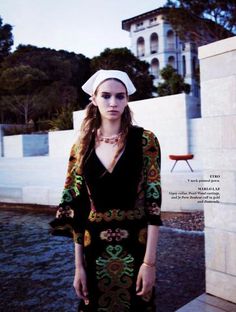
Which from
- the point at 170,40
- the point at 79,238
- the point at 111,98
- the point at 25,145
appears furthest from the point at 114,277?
the point at 170,40

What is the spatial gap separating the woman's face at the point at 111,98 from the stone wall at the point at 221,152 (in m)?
1.21

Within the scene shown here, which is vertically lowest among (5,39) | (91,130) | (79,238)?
(79,238)

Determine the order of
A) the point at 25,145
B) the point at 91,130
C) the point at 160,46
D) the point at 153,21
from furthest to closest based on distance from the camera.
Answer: the point at 153,21
the point at 160,46
the point at 25,145
the point at 91,130

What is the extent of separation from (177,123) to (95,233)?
966 cm

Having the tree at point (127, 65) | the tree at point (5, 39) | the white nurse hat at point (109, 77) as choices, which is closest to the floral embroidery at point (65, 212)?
the white nurse hat at point (109, 77)

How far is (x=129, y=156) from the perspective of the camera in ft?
5.13

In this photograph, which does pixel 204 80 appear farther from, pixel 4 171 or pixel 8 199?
pixel 4 171

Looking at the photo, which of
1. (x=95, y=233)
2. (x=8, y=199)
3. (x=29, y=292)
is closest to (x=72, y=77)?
(x=8, y=199)

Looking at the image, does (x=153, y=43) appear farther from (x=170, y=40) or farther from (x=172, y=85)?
(x=172, y=85)

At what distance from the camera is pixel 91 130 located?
1.70 meters

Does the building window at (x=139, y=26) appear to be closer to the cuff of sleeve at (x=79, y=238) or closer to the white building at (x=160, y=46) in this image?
the white building at (x=160, y=46)

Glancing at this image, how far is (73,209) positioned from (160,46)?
3955 centimetres

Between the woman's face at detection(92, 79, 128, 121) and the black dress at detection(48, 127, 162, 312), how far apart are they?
0.57 ft

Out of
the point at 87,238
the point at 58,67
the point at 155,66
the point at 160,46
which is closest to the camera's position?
the point at 87,238
